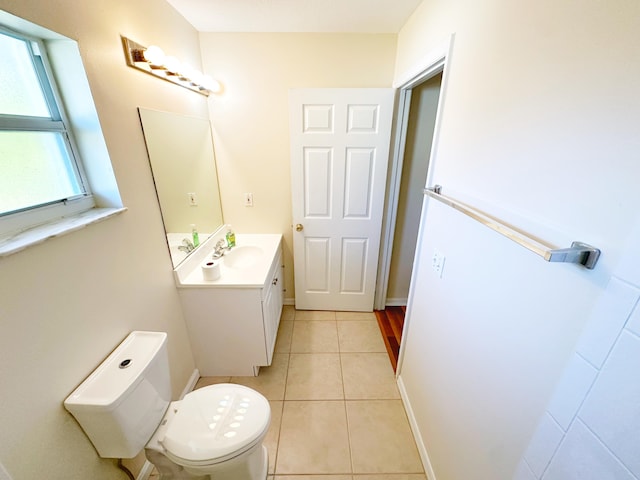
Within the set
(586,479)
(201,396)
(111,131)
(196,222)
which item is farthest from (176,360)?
(586,479)

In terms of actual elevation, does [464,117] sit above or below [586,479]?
above

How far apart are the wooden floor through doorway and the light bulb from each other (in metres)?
2.33

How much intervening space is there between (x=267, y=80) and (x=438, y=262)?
5.91ft

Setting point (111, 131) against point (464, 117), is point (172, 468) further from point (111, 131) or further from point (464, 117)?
point (464, 117)

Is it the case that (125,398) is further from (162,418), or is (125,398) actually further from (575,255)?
(575,255)

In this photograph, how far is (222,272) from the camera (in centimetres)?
169

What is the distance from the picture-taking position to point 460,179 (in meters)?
1.03

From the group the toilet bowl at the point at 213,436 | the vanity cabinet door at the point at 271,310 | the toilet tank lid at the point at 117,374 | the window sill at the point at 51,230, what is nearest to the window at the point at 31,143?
the window sill at the point at 51,230

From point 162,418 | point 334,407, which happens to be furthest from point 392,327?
point 162,418

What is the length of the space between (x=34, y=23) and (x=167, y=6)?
0.95m

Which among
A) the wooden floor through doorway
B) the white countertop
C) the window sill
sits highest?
the window sill

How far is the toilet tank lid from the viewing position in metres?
0.84

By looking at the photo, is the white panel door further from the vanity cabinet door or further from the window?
the window

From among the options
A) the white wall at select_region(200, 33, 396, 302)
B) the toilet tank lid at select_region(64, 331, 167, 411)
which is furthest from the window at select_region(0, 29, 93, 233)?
the white wall at select_region(200, 33, 396, 302)
